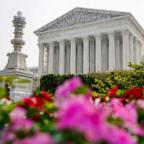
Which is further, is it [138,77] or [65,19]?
[65,19]

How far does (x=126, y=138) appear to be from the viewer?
166 cm

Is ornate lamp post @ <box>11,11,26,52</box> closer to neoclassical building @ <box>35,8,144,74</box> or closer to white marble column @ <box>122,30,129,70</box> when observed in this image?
neoclassical building @ <box>35,8,144,74</box>

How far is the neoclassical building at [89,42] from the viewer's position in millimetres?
62888

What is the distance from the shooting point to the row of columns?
62.2m

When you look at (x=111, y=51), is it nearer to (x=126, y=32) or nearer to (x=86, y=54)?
(x=126, y=32)

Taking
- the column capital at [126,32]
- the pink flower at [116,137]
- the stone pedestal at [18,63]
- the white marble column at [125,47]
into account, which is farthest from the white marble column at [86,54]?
the pink flower at [116,137]

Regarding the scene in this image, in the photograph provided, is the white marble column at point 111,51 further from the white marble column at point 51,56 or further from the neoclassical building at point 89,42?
the white marble column at point 51,56

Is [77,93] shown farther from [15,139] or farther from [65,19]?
[65,19]

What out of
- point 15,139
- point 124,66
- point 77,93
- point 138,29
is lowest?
point 15,139

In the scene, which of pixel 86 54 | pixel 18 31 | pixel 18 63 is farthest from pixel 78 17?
pixel 18 63

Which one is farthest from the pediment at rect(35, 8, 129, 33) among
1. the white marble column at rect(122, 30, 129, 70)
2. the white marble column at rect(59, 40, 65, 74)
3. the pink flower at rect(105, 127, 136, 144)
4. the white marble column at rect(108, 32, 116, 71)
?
the pink flower at rect(105, 127, 136, 144)

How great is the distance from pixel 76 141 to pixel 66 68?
69.4 meters

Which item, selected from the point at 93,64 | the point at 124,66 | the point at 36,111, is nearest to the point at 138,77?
the point at 36,111

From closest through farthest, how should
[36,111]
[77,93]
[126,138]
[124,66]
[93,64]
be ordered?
[126,138] → [77,93] → [36,111] → [124,66] → [93,64]
